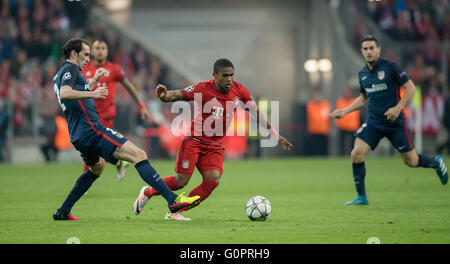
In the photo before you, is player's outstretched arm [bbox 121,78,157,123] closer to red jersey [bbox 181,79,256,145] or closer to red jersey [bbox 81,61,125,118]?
red jersey [bbox 81,61,125,118]

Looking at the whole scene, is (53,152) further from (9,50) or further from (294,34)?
(294,34)

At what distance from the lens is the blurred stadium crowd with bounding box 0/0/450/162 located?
77.6 ft

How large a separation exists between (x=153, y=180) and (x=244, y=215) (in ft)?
5.17

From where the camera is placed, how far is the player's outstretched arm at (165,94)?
848 cm

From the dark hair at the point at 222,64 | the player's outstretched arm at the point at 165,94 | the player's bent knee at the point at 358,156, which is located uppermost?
the dark hair at the point at 222,64

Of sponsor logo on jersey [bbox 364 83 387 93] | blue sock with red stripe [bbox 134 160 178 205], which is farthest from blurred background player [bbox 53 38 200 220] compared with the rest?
sponsor logo on jersey [bbox 364 83 387 93]

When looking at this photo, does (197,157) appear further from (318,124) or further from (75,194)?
(318,124)

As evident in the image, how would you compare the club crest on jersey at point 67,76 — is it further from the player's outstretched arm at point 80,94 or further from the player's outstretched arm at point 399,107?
the player's outstretched arm at point 399,107

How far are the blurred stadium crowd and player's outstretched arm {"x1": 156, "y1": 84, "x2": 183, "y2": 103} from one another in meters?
14.9

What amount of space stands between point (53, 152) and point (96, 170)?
585 inches

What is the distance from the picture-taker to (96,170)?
8977 millimetres

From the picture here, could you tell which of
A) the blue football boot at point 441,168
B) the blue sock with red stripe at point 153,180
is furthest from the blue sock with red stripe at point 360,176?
the blue sock with red stripe at point 153,180

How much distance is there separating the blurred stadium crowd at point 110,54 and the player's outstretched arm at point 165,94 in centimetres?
1485
